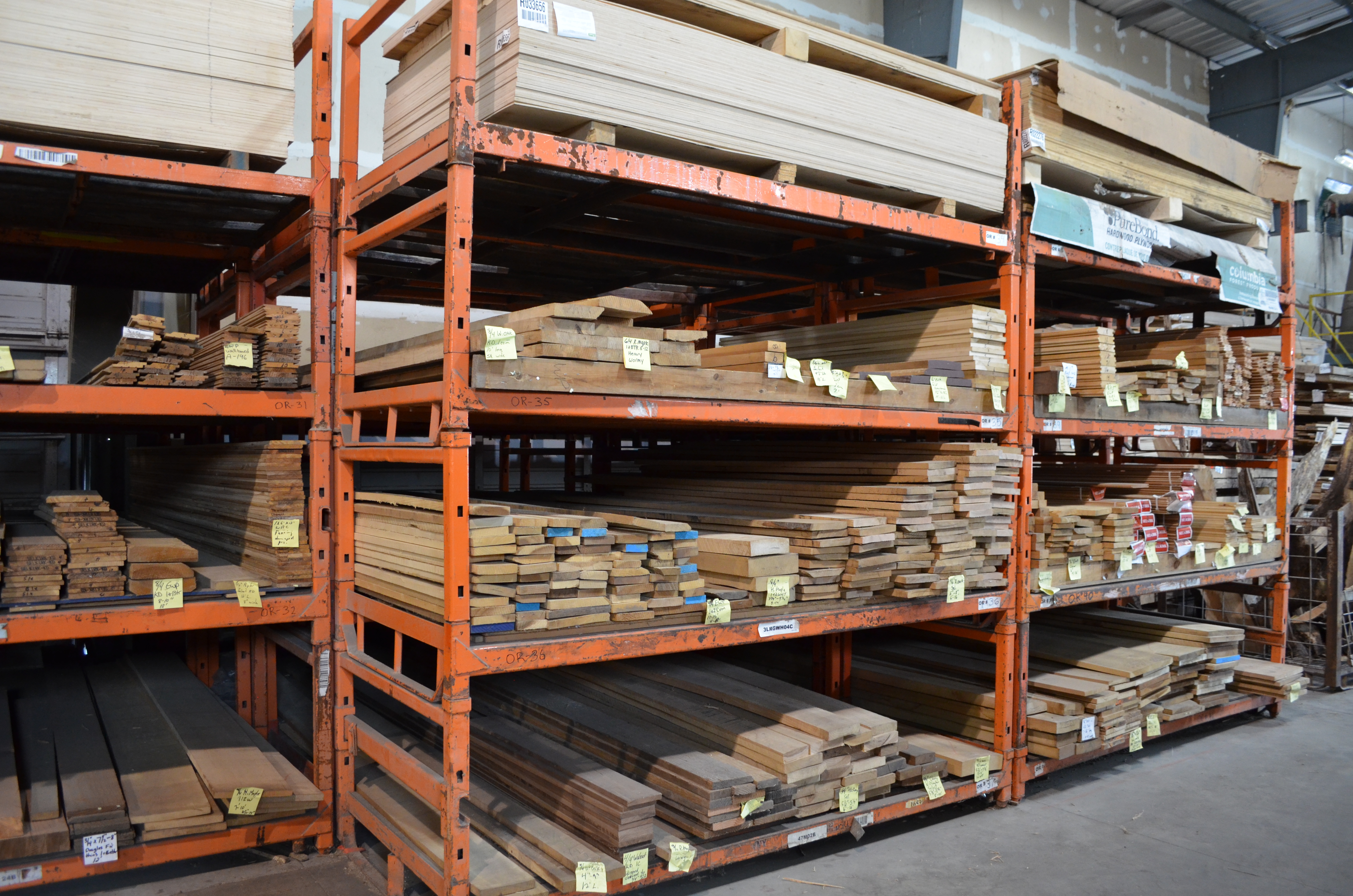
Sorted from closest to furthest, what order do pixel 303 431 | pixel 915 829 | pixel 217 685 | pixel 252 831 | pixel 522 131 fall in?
pixel 522 131 → pixel 252 831 → pixel 915 829 → pixel 303 431 → pixel 217 685

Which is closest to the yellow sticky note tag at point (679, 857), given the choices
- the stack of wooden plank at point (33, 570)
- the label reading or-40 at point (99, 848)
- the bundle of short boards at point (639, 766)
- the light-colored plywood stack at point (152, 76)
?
the bundle of short boards at point (639, 766)

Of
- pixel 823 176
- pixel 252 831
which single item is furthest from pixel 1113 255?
pixel 252 831

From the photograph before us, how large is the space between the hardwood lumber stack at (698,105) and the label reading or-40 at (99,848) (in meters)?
3.10

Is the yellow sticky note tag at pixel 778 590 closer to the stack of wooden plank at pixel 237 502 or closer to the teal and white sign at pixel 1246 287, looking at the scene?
the stack of wooden plank at pixel 237 502

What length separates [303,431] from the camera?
5371 mm

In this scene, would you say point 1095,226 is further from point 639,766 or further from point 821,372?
point 639,766

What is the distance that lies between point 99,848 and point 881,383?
3859mm

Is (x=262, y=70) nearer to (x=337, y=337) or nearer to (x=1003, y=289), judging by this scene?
(x=337, y=337)

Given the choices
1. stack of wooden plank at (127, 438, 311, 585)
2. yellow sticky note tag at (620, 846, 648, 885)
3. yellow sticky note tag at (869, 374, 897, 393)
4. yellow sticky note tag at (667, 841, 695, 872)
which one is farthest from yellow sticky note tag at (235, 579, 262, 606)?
yellow sticky note tag at (869, 374, 897, 393)

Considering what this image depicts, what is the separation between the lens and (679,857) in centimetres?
377

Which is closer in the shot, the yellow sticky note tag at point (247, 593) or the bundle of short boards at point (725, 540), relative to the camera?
the bundle of short boards at point (725, 540)

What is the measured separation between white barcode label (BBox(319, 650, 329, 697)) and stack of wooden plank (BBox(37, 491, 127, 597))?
878mm

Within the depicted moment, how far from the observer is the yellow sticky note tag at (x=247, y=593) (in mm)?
4098

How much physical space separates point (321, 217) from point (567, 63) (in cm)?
159
